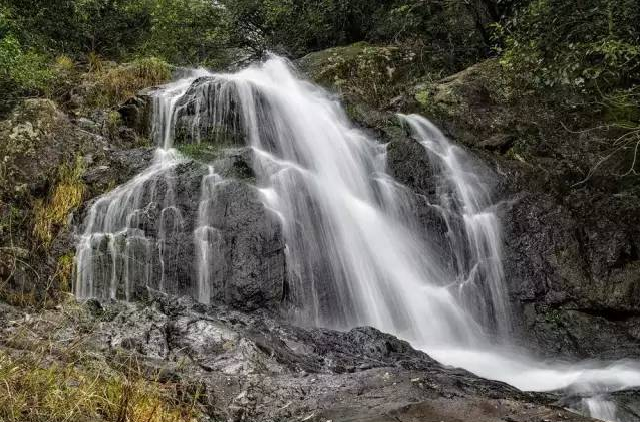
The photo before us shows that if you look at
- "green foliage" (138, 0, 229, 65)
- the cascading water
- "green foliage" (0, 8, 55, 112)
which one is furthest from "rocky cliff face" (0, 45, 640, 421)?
"green foliage" (138, 0, 229, 65)

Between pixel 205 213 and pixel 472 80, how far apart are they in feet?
22.0

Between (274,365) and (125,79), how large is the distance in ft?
28.0

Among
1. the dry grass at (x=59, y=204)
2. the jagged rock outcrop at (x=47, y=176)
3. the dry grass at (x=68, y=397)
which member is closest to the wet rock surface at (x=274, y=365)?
the dry grass at (x=68, y=397)

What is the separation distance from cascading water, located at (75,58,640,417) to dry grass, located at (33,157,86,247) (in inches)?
15.6

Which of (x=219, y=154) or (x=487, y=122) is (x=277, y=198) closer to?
(x=219, y=154)

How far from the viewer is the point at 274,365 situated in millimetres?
4465

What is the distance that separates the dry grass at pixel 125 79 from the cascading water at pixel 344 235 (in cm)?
94

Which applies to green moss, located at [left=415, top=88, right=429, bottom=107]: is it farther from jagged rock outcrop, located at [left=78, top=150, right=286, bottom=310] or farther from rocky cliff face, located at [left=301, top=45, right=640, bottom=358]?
jagged rock outcrop, located at [left=78, top=150, right=286, bottom=310]

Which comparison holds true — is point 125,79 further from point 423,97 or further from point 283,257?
point 283,257

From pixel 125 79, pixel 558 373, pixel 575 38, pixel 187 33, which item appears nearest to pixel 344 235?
pixel 558 373

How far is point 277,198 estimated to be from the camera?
25.1ft

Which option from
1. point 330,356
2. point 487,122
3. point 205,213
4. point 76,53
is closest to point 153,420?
point 330,356

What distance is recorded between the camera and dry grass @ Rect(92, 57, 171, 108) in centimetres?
1048

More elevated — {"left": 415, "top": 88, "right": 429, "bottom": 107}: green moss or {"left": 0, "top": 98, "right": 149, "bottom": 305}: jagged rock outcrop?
{"left": 415, "top": 88, "right": 429, "bottom": 107}: green moss
